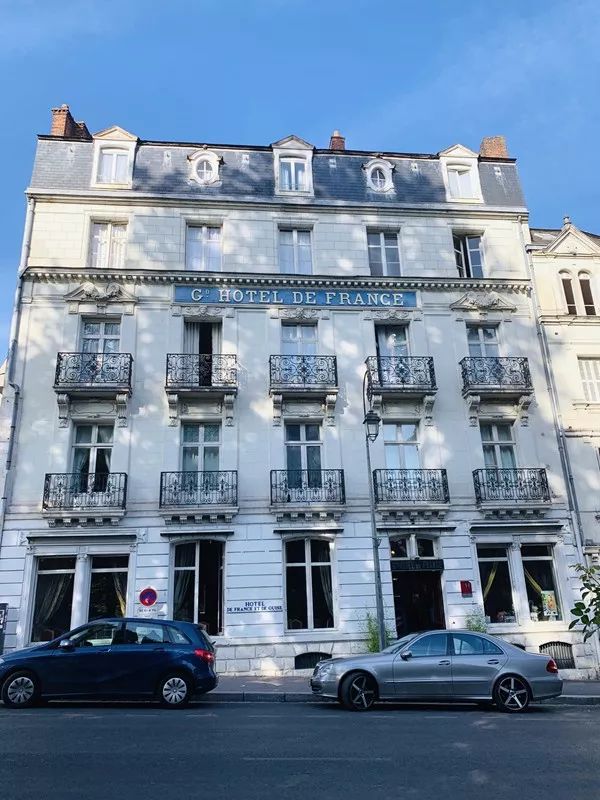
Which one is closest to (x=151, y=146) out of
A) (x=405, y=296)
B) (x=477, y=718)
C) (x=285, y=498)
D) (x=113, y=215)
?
(x=113, y=215)

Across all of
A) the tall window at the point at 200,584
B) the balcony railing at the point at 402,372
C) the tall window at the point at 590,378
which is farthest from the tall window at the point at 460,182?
the tall window at the point at 200,584

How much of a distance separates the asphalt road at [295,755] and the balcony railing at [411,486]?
26.3 feet

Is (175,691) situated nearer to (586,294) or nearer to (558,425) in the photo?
(558,425)

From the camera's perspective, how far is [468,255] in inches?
862

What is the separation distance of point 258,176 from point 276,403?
29.3 feet

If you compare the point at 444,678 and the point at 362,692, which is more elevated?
the point at 444,678

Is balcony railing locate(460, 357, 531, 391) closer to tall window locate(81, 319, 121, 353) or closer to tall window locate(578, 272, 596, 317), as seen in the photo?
tall window locate(578, 272, 596, 317)

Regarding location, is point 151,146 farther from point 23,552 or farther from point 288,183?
point 23,552

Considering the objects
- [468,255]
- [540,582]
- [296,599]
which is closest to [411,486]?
[296,599]

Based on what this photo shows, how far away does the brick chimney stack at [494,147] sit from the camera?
23.9 metres

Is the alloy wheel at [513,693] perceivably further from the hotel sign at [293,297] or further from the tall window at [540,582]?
the hotel sign at [293,297]

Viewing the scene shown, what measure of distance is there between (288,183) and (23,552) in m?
15.1

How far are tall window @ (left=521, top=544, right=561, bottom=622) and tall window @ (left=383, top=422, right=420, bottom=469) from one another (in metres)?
4.34

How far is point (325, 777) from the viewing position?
6406 millimetres
